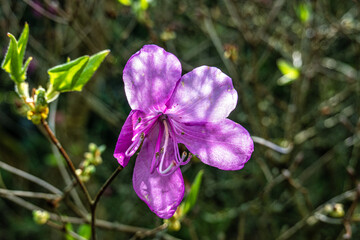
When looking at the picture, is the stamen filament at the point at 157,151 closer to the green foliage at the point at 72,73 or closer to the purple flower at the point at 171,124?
the purple flower at the point at 171,124

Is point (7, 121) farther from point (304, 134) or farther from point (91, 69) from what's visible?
point (91, 69)

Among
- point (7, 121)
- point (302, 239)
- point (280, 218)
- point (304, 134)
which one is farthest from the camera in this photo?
point (7, 121)

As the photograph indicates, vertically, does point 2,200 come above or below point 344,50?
below

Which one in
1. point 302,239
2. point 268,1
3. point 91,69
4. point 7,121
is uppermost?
point 91,69

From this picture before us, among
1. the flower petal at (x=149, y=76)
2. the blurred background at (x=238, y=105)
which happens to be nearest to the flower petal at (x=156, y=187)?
the flower petal at (x=149, y=76)

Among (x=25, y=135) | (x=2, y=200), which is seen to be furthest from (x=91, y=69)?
(x=25, y=135)

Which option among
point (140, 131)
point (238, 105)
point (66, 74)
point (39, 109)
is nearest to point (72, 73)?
point (66, 74)

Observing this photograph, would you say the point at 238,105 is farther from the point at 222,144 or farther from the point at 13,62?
the point at 13,62

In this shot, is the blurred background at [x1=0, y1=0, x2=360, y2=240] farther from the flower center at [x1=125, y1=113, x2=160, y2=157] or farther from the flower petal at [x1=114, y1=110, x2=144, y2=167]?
the flower petal at [x1=114, y1=110, x2=144, y2=167]
